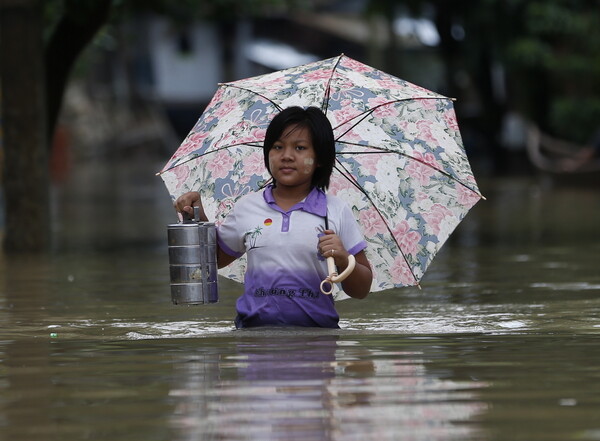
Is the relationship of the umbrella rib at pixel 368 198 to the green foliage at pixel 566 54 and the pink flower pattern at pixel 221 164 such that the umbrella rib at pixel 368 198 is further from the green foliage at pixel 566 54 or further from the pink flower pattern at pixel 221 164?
the green foliage at pixel 566 54

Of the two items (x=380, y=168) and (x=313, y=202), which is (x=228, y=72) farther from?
(x=313, y=202)

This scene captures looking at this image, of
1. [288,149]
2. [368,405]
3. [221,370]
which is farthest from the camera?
[288,149]

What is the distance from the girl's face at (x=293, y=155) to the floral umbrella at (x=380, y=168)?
76 centimetres

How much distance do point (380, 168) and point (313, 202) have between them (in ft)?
3.01

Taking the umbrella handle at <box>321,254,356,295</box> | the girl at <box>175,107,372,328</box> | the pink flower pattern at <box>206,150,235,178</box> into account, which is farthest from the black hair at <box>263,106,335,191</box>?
the pink flower pattern at <box>206,150,235,178</box>

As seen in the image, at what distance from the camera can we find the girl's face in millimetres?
7777

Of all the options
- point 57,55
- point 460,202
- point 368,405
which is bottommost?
point 368,405

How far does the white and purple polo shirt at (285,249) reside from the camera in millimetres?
7871

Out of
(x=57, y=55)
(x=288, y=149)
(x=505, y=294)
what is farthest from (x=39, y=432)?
(x=57, y=55)

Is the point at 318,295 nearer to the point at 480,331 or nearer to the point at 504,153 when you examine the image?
the point at 480,331

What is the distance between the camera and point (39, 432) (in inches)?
217

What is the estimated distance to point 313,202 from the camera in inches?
312

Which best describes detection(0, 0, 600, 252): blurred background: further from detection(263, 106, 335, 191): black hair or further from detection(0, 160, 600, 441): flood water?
detection(263, 106, 335, 191): black hair

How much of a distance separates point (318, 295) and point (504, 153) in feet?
116
